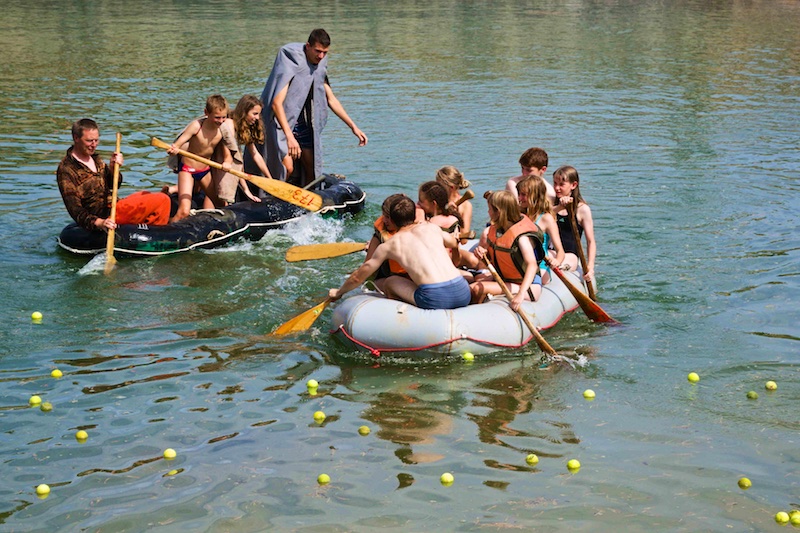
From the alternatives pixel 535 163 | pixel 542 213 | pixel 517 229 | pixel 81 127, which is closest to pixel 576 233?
pixel 542 213

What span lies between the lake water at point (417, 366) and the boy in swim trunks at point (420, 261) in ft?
1.82

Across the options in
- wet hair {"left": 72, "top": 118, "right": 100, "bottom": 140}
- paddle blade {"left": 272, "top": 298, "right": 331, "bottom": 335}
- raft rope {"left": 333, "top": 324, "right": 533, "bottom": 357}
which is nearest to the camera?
raft rope {"left": 333, "top": 324, "right": 533, "bottom": 357}

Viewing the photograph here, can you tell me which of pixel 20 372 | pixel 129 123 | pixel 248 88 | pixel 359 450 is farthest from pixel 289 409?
pixel 248 88

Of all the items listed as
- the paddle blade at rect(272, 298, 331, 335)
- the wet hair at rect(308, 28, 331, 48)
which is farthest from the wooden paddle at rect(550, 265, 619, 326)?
the wet hair at rect(308, 28, 331, 48)

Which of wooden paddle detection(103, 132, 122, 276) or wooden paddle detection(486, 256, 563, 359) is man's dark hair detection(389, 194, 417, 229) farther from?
wooden paddle detection(103, 132, 122, 276)

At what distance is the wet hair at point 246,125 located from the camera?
419 inches

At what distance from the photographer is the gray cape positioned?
1152 cm

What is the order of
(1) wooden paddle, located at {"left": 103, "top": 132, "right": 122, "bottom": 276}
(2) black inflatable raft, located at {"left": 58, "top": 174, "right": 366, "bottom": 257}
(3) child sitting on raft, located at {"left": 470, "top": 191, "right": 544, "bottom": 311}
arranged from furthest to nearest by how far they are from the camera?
(2) black inflatable raft, located at {"left": 58, "top": 174, "right": 366, "bottom": 257} → (1) wooden paddle, located at {"left": 103, "top": 132, "right": 122, "bottom": 276} → (3) child sitting on raft, located at {"left": 470, "top": 191, "right": 544, "bottom": 311}

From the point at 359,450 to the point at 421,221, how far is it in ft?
8.63

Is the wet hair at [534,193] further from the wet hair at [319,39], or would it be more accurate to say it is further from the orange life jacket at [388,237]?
the wet hair at [319,39]

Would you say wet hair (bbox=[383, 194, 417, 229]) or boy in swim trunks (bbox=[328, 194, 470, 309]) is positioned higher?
wet hair (bbox=[383, 194, 417, 229])

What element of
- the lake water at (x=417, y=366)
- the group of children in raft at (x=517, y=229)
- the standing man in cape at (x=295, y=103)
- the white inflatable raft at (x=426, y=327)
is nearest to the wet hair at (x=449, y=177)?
the group of children in raft at (x=517, y=229)

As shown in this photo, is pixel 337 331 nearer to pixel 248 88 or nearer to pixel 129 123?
pixel 129 123

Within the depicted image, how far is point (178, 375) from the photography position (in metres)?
7.50
